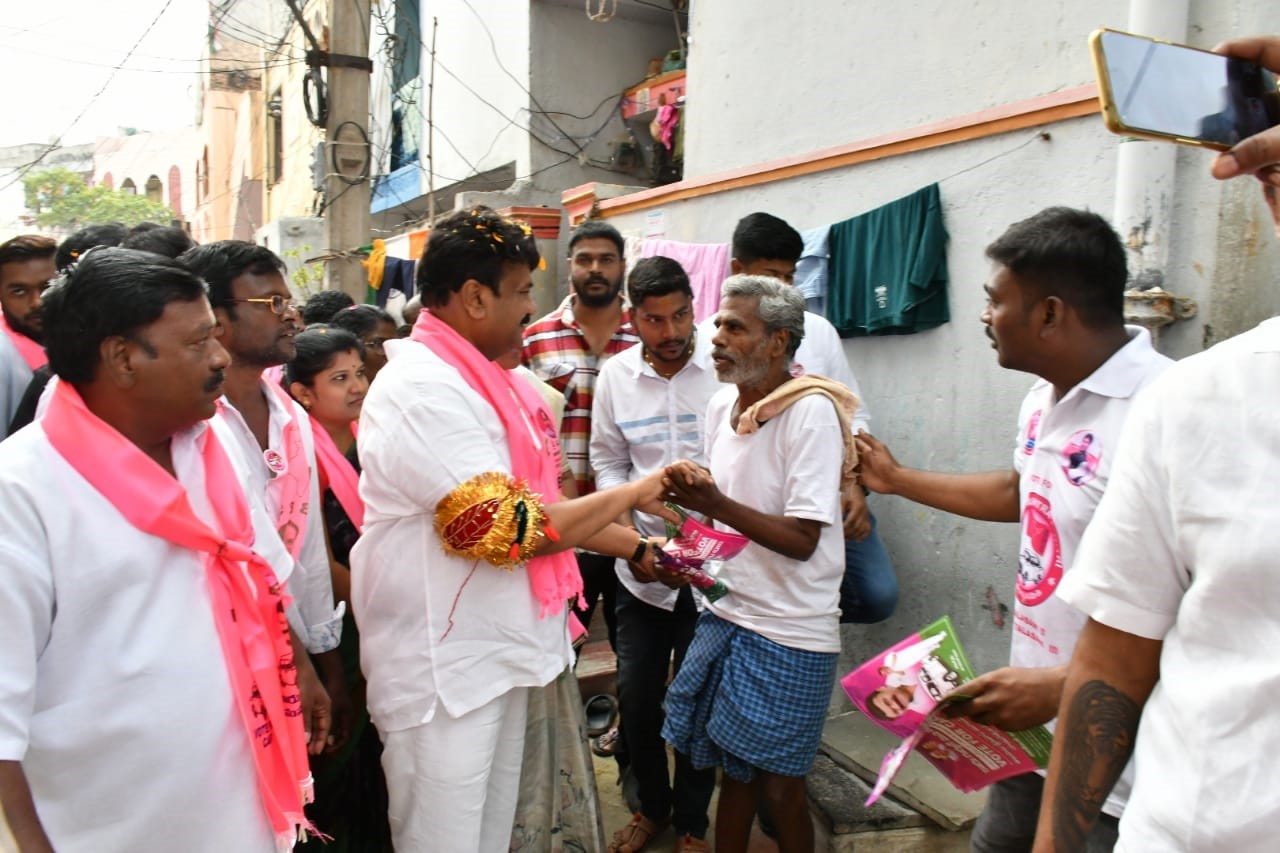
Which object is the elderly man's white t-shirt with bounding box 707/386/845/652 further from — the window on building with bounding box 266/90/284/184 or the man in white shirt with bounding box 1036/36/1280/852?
the window on building with bounding box 266/90/284/184

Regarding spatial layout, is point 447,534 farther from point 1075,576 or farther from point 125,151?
point 125,151

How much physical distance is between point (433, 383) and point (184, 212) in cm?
3401

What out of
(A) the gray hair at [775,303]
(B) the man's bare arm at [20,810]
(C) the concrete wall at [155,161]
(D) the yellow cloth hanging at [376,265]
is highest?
(C) the concrete wall at [155,161]

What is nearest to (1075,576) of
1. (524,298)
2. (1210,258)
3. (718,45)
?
(524,298)

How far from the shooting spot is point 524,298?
252cm

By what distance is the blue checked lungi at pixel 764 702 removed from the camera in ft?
8.96

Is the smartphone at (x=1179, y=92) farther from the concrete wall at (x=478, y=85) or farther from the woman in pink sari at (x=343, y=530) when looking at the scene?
the concrete wall at (x=478, y=85)

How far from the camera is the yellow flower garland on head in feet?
7.09

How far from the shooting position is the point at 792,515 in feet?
8.82

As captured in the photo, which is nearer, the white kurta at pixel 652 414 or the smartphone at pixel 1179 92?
the smartphone at pixel 1179 92

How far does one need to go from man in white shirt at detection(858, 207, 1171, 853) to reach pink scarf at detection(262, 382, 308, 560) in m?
1.91

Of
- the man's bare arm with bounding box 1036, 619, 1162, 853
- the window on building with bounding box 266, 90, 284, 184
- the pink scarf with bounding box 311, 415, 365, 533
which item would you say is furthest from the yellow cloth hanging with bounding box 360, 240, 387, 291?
the window on building with bounding box 266, 90, 284, 184

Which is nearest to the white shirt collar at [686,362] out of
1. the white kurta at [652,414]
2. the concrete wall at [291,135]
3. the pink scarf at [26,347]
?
the white kurta at [652,414]

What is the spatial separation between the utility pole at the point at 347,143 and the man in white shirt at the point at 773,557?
24.8 ft
